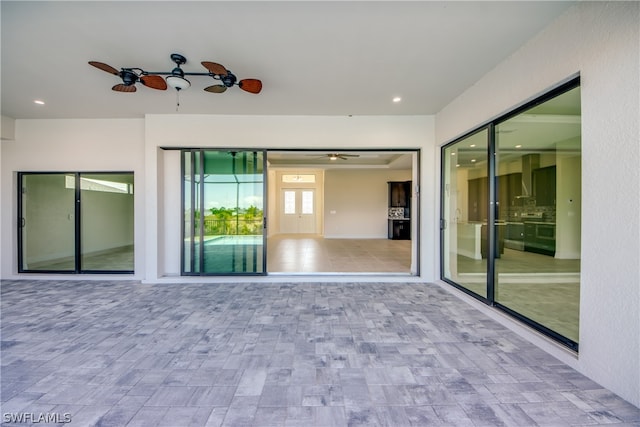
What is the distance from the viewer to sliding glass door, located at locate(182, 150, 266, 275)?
16.2 ft

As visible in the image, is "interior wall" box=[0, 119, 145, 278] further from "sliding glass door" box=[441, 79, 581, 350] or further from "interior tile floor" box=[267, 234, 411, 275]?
"sliding glass door" box=[441, 79, 581, 350]

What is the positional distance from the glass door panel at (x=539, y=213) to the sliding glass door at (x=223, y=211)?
12.2 feet

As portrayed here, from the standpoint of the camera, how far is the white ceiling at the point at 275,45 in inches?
88.8

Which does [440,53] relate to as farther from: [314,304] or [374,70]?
[314,304]

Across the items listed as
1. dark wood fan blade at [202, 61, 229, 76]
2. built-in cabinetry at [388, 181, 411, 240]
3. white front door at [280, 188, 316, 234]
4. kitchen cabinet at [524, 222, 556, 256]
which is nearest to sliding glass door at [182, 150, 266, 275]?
dark wood fan blade at [202, 61, 229, 76]

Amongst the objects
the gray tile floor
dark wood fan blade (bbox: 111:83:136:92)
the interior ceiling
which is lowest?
the gray tile floor

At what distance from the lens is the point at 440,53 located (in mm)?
2883

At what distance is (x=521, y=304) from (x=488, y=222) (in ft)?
3.45

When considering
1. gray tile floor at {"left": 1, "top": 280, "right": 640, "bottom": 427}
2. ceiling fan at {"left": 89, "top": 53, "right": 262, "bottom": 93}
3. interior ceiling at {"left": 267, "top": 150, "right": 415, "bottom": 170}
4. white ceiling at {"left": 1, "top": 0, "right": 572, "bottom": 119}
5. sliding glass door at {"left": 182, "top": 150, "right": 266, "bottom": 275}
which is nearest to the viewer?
gray tile floor at {"left": 1, "top": 280, "right": 640, "bottom": 427}

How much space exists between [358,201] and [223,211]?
728 centimetres

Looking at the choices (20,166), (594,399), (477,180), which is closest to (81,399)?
(594,399)

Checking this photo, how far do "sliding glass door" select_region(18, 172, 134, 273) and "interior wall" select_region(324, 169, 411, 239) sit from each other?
748 centimetres

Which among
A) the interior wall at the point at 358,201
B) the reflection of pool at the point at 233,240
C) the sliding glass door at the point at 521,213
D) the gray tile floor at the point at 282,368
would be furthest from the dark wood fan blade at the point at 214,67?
the interior wall at the point at 358,201

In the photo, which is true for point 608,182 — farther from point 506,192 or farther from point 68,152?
point 68,152
